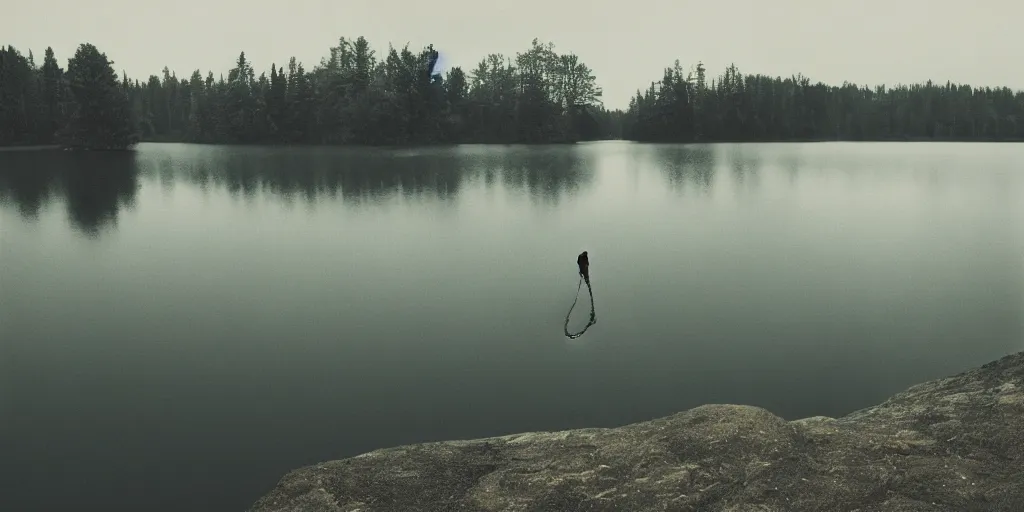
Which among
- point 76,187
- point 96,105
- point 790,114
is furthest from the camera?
point 790,114

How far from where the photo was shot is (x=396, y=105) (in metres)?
121

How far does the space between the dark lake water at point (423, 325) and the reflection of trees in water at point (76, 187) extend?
3.49 feet

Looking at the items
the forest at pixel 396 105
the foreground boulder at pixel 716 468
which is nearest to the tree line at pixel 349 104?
the forest at pixel 396 105

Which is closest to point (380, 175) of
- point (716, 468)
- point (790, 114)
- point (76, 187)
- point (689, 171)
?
point (76, 187)

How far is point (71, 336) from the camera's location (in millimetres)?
16328

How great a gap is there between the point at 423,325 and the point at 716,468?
1035 centimetres

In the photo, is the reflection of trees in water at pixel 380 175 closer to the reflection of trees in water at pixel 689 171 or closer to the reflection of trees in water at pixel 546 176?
the reflection of trees in water at pixel 546 176

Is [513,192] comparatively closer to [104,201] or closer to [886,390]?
[104,201]

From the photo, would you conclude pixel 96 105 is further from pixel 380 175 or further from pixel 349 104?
pixel 380 175

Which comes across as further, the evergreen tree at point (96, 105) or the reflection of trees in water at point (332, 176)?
the evergreen tree at point (96, 105)

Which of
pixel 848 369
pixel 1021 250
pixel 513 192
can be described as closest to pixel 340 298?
pixel 848 369

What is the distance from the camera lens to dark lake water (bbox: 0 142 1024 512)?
11.2 metres

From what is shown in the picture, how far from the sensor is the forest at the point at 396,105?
4343 inches

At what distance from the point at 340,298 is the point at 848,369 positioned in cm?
1315
